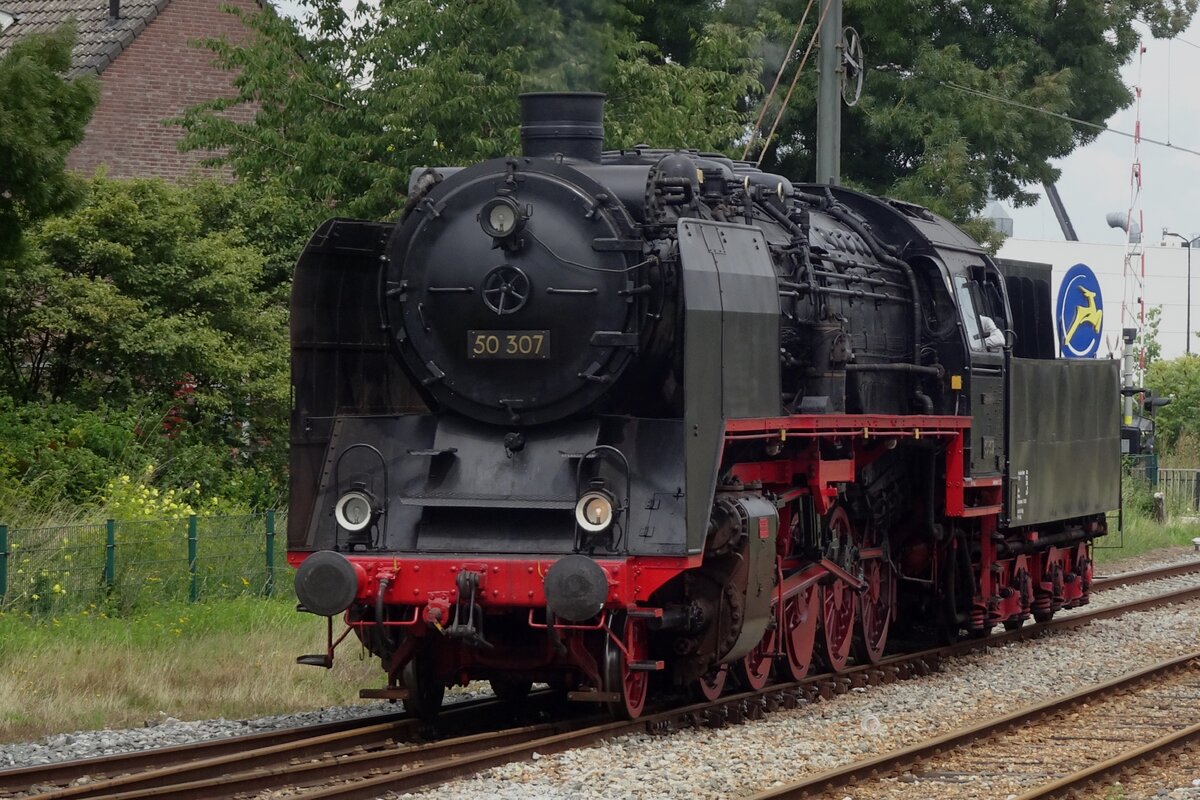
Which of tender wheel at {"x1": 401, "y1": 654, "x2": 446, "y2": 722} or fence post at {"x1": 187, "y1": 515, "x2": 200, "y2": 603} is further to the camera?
fence post at {"x1": 187, "y1": 515, "x2": 200, "y2": 603}

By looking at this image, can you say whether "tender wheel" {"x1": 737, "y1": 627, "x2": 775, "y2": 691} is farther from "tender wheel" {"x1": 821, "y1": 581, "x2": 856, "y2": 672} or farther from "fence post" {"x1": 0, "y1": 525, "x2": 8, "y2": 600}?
"fence post" {"x1": 0, "y1": 525, "x2": 8, "y2": 600}

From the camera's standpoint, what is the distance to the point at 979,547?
47.8ft

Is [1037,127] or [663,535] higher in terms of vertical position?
[1037,127]

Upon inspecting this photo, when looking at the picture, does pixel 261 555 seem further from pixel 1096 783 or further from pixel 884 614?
pixel 1096 783

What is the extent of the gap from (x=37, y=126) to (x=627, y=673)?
5.67 metres

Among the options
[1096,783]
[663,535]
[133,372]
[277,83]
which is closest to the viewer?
[1096,783]

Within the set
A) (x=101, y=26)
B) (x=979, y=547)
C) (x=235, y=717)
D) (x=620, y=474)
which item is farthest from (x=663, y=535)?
(x=101, y=26)

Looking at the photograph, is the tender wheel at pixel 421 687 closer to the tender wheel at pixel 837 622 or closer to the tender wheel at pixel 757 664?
the tender wheel at pixel 757 664

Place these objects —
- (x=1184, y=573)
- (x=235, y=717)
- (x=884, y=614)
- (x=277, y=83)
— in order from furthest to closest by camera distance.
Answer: (x=1184, y=573) < (x=277, y=83) < (x=884, y=614) < (x=235, y=717)

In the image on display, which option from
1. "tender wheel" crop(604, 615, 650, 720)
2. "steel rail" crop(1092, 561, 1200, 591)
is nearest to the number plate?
"tender wheel" crop(604, 615, 650, 720)

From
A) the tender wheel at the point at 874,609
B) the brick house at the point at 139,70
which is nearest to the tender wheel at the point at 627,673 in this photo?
the tender wheel at the point at 874,609

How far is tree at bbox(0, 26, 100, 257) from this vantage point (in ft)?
37.8

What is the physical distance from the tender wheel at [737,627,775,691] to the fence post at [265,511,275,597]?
16.8ft

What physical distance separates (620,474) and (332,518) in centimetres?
177
